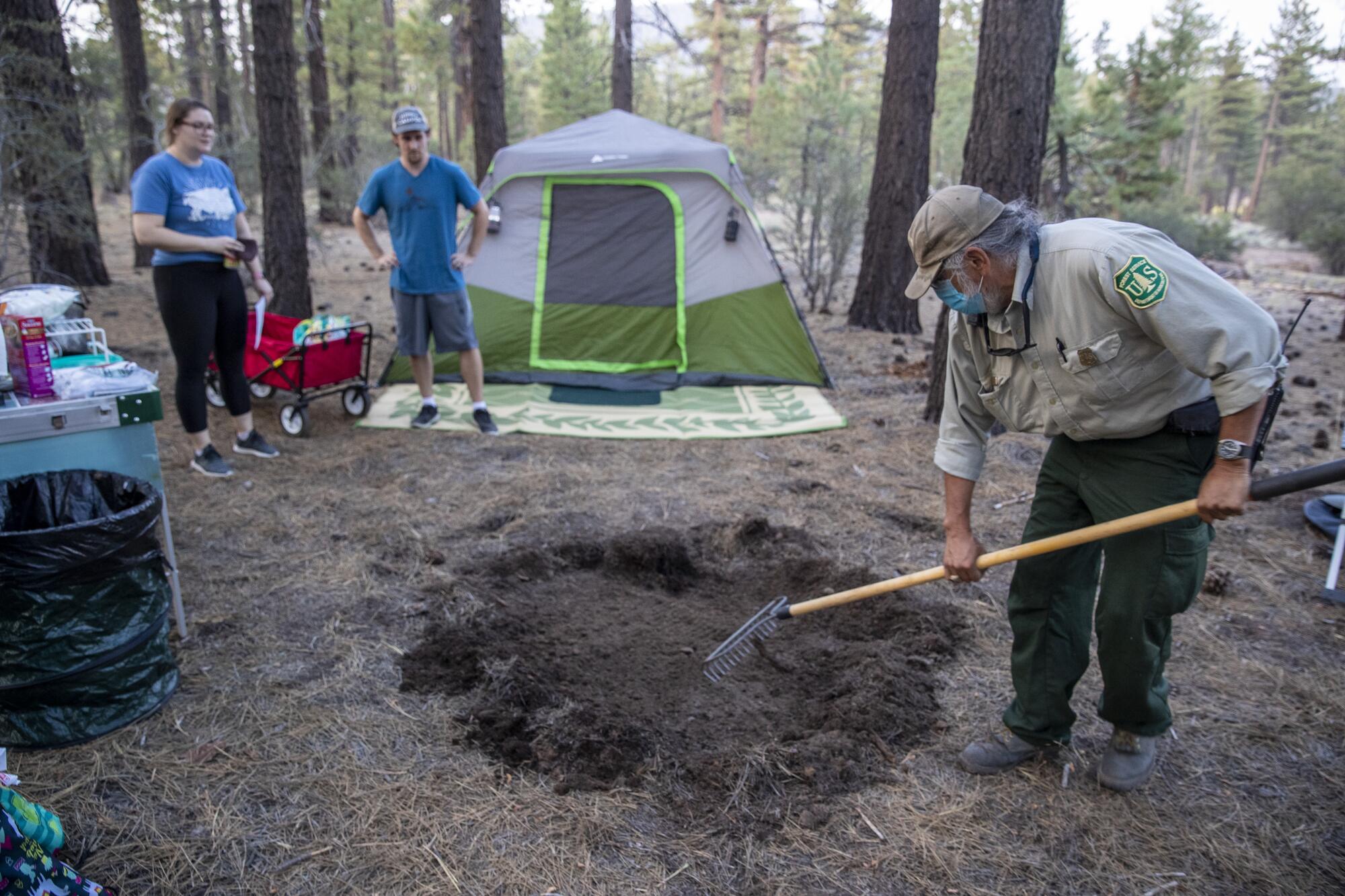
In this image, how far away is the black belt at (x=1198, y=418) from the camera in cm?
195

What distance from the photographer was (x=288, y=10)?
6.65 meters

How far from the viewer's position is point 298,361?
5.21 meters

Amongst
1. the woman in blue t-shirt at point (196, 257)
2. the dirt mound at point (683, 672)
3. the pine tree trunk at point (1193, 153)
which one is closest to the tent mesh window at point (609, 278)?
the woman in blue t-shirt at point (196, 257)

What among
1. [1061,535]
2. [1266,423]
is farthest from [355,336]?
[1266,423]

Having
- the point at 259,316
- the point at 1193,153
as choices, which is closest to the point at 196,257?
the point at 259,316

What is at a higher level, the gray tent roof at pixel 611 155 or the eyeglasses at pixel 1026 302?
the gray tent roof at pixel 611 155

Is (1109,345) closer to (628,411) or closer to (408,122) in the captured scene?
(408,122)

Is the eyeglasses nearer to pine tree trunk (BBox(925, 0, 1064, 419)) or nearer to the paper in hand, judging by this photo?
pine tree trunk (BBox(925, 0, 1064, 419))

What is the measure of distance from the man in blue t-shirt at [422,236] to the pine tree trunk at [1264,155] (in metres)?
38.1

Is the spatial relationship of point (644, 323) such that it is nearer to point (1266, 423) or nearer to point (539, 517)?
point (539, 517)

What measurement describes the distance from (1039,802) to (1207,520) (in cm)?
90

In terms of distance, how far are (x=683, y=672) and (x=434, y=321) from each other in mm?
3293

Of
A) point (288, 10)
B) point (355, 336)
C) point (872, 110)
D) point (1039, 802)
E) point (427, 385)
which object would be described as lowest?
point (1039, 802)

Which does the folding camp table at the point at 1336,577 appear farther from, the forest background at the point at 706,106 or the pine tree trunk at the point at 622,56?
the pine tree trunk at the point at 622,56
